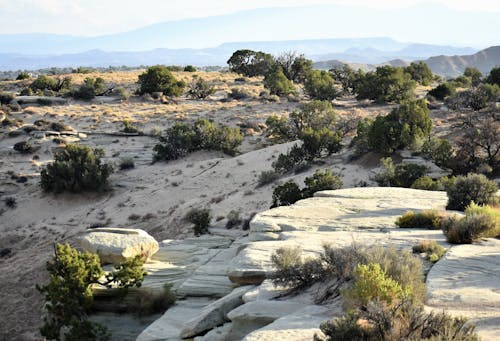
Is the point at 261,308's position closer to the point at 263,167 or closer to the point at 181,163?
the point at 263,167

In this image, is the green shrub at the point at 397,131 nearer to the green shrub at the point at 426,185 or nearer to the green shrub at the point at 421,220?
the green shrub at the point at 426,185

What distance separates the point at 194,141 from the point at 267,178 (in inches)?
320

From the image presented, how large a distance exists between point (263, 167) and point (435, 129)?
10.1 meters

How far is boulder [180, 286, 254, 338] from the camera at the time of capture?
9.18m

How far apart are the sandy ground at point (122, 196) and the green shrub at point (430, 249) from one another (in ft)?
33.1

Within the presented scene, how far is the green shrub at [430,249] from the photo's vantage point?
946 centimetres

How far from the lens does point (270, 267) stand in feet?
32.8

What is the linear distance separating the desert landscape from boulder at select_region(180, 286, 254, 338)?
0.03 m

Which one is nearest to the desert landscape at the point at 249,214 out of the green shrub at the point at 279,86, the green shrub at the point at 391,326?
the green shrub at the point at 391,326

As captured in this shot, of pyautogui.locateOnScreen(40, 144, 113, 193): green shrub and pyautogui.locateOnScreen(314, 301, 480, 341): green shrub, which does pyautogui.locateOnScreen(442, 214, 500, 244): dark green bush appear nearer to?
pyautogui.locateOnScreen(314, 301, 480, 341): green shrub

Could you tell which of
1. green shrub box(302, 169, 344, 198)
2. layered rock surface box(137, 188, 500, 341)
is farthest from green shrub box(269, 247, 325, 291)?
green shrub box(302, 169, 344, 198)

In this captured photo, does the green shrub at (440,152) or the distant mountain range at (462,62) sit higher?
the distant mountain range at (462,62)

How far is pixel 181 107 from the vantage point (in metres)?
40.8

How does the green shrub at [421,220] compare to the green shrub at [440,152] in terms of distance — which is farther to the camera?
the green shrub at [440,152]
